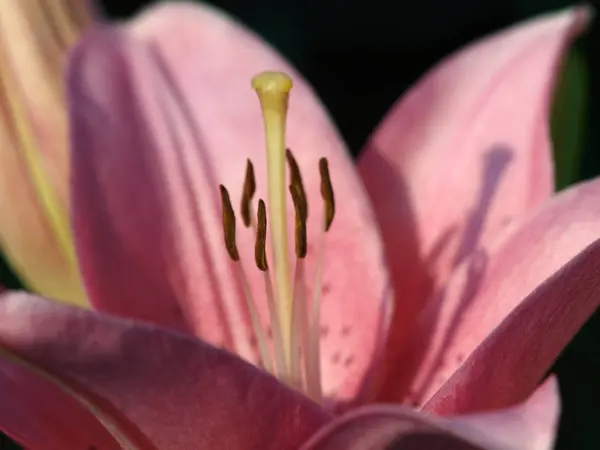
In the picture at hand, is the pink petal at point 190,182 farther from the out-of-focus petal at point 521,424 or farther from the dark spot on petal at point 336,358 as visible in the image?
the out-of-focus petal at point 521,424

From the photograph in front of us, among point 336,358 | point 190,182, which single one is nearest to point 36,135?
point 190,182

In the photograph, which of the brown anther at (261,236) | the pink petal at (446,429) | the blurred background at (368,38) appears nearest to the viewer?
the pink petal at (446,429)

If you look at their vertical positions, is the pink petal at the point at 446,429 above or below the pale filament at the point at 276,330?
above

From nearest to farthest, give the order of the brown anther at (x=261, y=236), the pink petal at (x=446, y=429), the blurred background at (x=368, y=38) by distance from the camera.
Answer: the pink petal at (x=446, y=429) < the brown anther at (x=261, y=236) < the blurred background at (x=368, y=38)

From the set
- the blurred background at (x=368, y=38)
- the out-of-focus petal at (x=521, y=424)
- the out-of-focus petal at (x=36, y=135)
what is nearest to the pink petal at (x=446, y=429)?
the out-of-focus petal at (x=521, y=424)

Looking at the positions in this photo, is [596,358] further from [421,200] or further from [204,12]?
[204,12]

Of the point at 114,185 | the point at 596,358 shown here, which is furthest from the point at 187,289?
the point at 596,358

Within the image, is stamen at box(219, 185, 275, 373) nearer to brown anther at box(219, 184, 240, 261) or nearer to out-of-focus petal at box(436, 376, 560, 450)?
brown anther at box(219, 184, 240, 261)

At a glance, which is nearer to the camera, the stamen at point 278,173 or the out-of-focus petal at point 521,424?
the out-of-focus petal at point 521,424
